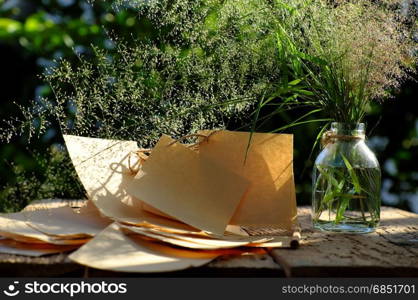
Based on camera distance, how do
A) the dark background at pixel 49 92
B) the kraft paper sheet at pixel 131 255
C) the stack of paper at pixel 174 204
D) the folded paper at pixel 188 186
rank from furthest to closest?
the dark background at pixel 49 92 → the folded paper at pixel 188 186 → the stack of paper at pixel 174 204 → the kraft paper sheet at pixel 131 255

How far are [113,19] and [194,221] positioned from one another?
4.06 ft

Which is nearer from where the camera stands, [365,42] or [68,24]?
[365,42]

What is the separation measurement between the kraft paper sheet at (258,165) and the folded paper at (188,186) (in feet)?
0.13

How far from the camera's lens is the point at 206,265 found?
0.70m

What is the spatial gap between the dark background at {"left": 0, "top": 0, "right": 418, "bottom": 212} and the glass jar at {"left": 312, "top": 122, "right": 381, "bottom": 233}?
891 millimetres

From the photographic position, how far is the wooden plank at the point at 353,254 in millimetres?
712

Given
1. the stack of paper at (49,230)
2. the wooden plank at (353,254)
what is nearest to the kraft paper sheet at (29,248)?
the stack of paper at (49,230)

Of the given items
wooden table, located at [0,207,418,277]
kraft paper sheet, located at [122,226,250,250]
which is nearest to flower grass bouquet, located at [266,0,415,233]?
wooden table, located at [0,207,418,277]

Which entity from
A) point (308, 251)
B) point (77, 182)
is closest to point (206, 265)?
point (308, 251)

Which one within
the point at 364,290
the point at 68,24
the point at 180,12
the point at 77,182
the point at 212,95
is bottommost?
the point at 364,290

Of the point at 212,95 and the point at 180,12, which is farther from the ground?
the point at 180,12

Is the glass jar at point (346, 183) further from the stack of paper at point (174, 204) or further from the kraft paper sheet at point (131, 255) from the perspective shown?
the kraft paper sheet at point (131, 255)

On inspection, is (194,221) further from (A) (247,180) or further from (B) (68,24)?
(B) (68,24)

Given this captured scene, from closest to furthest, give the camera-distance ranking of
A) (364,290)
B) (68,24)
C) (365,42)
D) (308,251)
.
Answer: (364,290)
(308,251)
(365,42)
(68,24)
